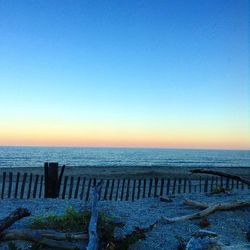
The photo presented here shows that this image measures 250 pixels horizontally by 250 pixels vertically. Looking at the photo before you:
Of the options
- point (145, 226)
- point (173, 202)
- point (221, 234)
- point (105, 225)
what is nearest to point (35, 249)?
point (105, 225)

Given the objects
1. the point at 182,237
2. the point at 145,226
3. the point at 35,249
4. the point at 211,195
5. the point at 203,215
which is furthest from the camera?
the point at 211,195

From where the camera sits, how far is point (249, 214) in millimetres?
11211

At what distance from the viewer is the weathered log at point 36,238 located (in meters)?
8.32

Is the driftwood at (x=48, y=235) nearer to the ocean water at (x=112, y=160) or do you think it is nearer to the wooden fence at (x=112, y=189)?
the wooden fence at (x=112, y=189)

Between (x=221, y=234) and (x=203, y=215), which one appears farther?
(x=203, y=215)

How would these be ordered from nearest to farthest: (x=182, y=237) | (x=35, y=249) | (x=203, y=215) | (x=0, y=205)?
(x=35, y=249) < (x=182, y=237) < (x=203, y=215) < (x=0, y=205)

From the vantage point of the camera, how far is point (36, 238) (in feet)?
28.1

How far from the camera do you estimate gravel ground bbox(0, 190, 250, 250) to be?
9.25 metres

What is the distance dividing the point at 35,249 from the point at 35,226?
4.04 ft

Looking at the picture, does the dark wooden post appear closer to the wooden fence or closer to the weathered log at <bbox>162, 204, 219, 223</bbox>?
the wooden fence

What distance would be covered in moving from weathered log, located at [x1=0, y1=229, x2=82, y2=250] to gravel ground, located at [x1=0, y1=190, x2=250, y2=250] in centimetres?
89

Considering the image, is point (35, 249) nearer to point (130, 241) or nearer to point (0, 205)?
point (130, 241)

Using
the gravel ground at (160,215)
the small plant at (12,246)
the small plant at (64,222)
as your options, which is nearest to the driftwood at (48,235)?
the small plant at (12,246)

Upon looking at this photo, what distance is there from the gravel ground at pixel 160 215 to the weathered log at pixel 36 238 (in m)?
0.89
